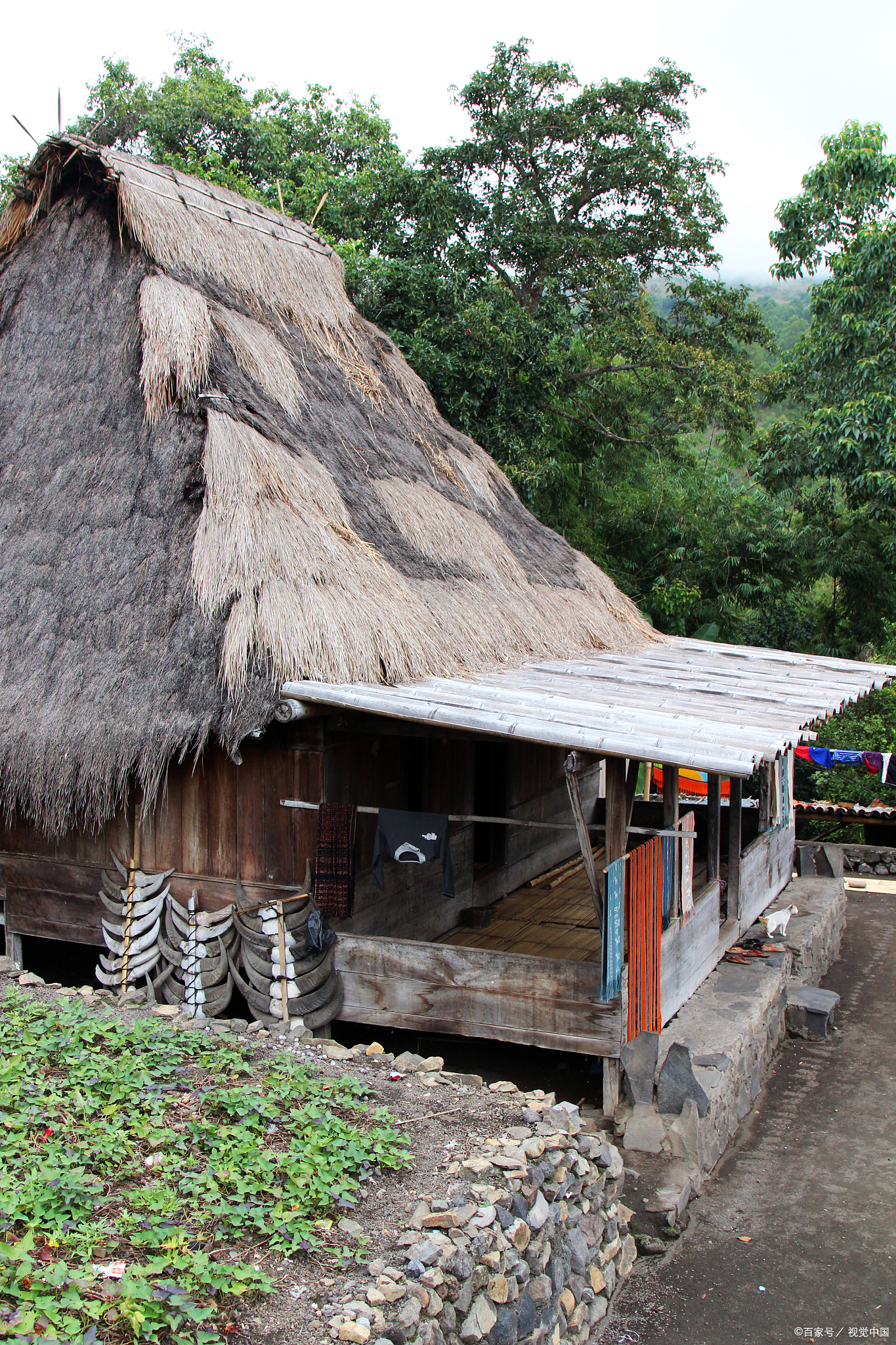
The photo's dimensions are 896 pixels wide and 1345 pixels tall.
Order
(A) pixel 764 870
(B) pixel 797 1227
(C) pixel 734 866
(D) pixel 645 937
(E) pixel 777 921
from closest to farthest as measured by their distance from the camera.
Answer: (B) pixel 797 1227 < (D) pixel 645 937 < (C) pixel 734 866 < (E) pixel 777 921 < (A) pixel 764 870

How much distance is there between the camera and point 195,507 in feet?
26.9

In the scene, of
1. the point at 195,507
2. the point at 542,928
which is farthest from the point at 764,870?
the point at 195,507

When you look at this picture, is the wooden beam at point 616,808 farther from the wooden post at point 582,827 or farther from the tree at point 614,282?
→ the tree at point 614,282

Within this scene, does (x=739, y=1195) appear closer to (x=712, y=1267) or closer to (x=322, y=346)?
(x=712, y=1267)

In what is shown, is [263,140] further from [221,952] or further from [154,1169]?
[154,1169]

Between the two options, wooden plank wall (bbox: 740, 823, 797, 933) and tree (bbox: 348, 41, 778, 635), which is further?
tree (bbox: 348, 41, 778, 635)

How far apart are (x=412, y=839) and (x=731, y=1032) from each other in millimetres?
2982

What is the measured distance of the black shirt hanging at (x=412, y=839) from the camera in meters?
7.50

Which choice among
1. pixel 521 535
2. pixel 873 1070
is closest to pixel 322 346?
pixel 521 535

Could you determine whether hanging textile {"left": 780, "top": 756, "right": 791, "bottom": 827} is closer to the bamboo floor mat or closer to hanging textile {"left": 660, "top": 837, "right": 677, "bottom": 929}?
the bamboo floor mat

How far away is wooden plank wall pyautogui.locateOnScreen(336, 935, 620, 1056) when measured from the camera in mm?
7199

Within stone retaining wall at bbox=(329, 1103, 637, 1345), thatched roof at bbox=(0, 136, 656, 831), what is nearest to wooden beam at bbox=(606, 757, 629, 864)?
thatched roof at bbox=(0, 136, 656, 831)

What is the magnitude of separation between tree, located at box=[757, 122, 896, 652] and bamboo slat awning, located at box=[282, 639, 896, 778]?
8108 mm

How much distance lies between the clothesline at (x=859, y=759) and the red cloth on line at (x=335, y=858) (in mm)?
9857
